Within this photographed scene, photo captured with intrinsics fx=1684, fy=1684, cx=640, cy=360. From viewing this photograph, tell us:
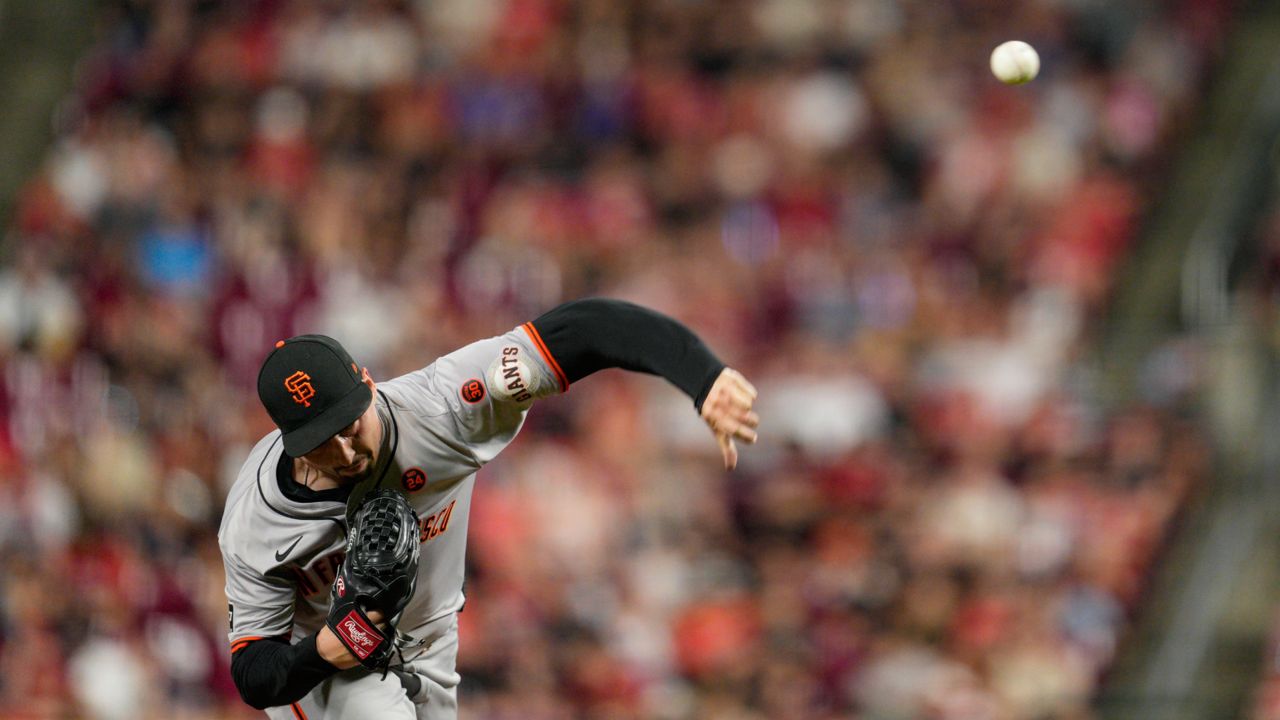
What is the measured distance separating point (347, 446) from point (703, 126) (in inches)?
307

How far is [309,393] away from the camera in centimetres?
416

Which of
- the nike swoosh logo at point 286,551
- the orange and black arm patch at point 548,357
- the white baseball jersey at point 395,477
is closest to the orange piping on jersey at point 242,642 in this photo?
the white baseball jersey at point 395,477

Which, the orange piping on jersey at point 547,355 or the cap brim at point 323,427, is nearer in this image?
the cap brim at point 323,427

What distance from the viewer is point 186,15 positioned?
12.4 m

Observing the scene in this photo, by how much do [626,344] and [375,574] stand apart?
2.89 ft

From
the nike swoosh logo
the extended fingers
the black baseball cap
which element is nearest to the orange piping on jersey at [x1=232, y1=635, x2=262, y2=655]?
the nike swoosh logo

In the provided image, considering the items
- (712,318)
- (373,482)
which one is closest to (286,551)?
(373,482)

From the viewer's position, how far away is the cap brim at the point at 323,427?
4.15 meters

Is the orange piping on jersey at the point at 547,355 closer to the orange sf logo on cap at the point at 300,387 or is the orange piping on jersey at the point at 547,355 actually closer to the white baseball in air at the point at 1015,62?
the orange sf logo on cap at the point at 300,387

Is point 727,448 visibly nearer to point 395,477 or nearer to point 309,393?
point 395,477

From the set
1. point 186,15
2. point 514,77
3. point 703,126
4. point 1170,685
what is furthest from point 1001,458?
point 186,15

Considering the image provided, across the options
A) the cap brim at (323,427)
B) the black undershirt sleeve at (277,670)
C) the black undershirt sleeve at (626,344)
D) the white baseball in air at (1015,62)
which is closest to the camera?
the cap brim at (323,427)

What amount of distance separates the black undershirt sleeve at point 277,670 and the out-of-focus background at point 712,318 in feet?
13.5

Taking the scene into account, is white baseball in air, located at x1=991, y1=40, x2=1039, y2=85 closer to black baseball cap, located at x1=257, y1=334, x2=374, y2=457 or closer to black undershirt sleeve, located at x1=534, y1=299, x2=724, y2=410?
black undershirt sleeve, located at x1=534, y1=299, x2=724, y2=410
